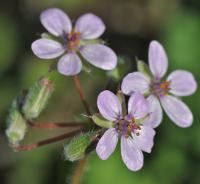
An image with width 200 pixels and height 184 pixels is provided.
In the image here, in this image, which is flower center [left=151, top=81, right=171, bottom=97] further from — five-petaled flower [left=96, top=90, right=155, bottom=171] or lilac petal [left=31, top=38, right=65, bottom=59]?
lilac petal [left=31, top=38, right=65, bottom=59]

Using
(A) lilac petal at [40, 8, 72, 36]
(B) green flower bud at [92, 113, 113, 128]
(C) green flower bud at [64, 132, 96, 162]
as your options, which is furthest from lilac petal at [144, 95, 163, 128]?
(A) lilac petal at [40, 8, 72, 36]

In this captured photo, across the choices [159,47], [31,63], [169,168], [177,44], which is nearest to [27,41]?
[31,63]

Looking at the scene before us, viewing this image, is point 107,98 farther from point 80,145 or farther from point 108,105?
point 80,145

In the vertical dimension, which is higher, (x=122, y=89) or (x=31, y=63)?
(x=122, y=89)

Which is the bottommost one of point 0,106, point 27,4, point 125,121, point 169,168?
point 169,168

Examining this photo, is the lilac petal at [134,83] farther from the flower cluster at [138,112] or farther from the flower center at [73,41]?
the flower center at [73,41]

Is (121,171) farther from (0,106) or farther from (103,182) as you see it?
(0,106)

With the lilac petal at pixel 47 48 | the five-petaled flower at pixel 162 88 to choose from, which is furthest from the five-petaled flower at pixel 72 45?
the five-petaled flower at pixel 162 88
